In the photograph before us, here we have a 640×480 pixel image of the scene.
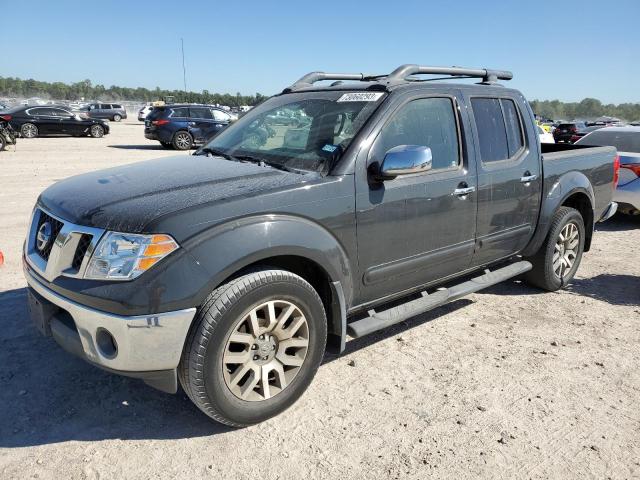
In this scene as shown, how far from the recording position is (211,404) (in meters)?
2.63

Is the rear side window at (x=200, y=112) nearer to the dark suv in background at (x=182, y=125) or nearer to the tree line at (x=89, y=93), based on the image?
the dark suv in background at (x=182, y=125)

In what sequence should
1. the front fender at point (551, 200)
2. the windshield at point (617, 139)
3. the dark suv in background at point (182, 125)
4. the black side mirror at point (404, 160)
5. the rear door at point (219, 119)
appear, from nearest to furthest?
the black side mirror at point (404, 160) → the front fender at point (551, 200) → the windshield at point (617, 139) → the dark suv in background at point (182, 125) → the rear door at point (219, 119)

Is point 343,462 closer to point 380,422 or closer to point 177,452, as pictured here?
point 380,422

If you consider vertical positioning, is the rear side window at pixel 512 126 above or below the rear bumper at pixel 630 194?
above

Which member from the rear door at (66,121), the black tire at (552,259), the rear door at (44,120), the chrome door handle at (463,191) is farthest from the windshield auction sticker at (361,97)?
the rear door at (66,121)

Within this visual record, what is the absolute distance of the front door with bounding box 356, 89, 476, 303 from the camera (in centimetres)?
320

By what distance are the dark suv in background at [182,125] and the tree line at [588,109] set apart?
72.8m

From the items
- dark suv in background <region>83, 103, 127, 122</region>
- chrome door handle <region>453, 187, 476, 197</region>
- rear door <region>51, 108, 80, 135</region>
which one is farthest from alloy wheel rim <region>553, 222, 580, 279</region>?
dark suv in background <region>83, 103, 127, 122</region>

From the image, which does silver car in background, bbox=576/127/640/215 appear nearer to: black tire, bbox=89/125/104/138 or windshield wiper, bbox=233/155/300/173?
windshield wiper, bbox=233/155/300/173

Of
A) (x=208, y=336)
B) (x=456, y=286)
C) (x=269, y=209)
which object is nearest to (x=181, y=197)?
(x=269, y=209)

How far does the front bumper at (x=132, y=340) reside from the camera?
2.40 meters

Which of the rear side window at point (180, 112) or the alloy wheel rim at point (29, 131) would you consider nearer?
the rear side window at point (180, 112)

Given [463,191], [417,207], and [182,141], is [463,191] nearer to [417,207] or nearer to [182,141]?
[417,207]

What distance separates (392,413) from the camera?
2994 millimetres
